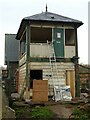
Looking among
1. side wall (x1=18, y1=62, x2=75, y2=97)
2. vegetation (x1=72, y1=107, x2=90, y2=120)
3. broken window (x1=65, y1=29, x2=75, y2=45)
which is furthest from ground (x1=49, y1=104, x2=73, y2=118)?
broken window (x1=65, y1=29, x2=75, y2=45)

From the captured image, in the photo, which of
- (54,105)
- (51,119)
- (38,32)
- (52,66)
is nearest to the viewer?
(51,119)

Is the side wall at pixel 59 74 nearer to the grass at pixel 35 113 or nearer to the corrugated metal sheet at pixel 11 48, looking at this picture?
the grass at pixel 35 113

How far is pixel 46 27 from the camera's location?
1739 cm

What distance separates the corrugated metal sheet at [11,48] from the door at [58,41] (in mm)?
12599

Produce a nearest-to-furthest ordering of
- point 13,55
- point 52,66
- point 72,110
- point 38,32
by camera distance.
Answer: point 72,110, point 52,66, point 38,32, point 13,55

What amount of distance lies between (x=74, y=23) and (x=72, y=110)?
6.53 m

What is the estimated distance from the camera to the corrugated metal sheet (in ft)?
97.0

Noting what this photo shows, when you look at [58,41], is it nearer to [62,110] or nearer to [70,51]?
[70,51]

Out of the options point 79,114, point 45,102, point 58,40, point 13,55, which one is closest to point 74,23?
point 58,40

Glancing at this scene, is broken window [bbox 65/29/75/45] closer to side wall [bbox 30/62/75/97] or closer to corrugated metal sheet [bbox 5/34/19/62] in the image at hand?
A: side wall [bbox 30/62/75/97]

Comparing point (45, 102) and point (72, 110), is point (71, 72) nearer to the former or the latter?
point (45, 102)

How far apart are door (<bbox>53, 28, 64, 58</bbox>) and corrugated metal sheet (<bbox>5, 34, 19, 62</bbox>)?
496 inches

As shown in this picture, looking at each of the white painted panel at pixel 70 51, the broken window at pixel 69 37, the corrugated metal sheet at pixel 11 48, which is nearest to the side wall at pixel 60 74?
the white painted panel at pixel 70 51

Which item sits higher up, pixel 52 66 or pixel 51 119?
pixel 52 66
